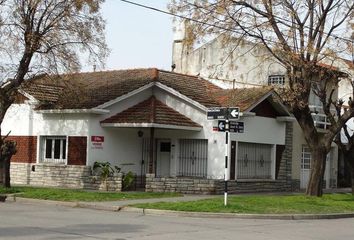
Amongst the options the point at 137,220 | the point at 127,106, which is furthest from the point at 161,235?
the point at 127,106

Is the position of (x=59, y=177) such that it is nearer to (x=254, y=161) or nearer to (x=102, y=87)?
(x=102, y=87)

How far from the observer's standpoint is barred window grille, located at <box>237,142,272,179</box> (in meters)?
27.3

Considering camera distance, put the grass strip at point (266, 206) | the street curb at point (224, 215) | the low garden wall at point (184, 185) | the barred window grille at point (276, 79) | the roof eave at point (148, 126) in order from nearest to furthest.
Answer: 1. the street curb at point (224, 215)
2. the grass strip at point (266, 206)
3. the low garden wall at point (184, 185)
4. the roof eave at point (148, 126)
5. the barred window grille at point (276, 79)

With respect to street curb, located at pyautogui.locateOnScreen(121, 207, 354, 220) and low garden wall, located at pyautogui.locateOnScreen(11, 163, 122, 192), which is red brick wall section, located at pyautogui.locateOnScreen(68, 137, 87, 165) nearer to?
low garden wall, located at pyautogui.locateOnScreen(11, 163, 122, 192)

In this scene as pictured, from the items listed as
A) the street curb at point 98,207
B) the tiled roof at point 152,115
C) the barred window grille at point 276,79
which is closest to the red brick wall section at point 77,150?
the tiled roof at point 152,115

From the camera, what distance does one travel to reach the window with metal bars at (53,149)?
2748cm

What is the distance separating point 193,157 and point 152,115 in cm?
294

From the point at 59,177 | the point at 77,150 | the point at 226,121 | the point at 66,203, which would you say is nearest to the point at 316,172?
the point at 226,121

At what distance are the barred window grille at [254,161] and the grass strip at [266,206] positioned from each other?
463 cm

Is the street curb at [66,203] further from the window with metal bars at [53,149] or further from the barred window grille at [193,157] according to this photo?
the barred window grille at [193,157]

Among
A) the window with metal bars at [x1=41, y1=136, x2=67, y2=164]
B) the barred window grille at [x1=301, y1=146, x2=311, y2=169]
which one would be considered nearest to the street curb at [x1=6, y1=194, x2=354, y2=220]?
the window with metal bars at [x1=41, y1=136, x2=67, y2=164]

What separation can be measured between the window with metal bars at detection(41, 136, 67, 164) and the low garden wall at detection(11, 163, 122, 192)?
41 centimetres

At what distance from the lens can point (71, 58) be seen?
23547 mm

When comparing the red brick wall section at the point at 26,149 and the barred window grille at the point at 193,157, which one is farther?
the red brick wall section at the point at 26,149
